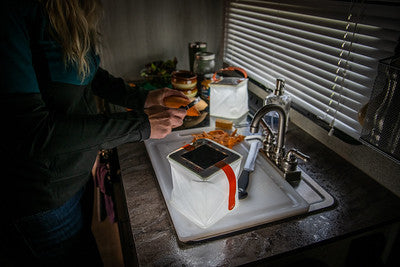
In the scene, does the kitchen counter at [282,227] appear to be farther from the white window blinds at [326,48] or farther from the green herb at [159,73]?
the green herb at [159,73]

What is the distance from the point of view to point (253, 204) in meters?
0.91

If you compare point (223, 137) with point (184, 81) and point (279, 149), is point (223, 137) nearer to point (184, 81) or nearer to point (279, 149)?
point (279, 149)

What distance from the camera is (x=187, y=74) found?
168cm

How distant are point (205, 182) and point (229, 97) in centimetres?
76

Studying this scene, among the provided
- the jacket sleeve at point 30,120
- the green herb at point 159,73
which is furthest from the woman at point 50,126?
the green herb at point 159,73

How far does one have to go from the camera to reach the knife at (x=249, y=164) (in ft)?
3.07

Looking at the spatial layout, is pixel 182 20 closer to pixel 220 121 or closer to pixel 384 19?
pixel 220 121

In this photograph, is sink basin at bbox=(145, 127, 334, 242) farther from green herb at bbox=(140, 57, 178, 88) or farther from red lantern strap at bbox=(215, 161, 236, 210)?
green herb at bbox=(140, 57, 178, 88)

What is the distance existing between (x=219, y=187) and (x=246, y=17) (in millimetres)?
1315

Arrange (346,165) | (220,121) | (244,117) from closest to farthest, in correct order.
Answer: (346,165), (220,121), (244,117)

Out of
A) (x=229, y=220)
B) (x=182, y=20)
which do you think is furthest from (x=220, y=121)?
(x=182, y=20)

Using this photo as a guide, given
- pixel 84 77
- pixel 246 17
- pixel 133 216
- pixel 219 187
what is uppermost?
pixel 246 17

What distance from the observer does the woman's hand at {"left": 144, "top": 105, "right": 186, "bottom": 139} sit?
92 cm

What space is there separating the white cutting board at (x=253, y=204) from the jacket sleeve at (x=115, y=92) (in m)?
0.24
